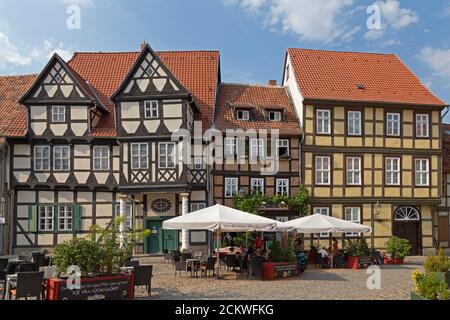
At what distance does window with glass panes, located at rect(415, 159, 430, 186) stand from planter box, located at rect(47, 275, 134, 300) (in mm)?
20639

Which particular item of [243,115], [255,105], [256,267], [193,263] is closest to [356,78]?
[255,105]

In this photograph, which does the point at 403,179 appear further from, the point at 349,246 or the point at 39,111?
the point at 39,111

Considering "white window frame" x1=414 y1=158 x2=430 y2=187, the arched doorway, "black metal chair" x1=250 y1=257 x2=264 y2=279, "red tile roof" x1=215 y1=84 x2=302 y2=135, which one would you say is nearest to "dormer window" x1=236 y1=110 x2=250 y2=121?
"red tile roof" x1=215 y1=84 x2=302 y2=135

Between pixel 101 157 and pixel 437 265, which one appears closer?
pixel 437 265

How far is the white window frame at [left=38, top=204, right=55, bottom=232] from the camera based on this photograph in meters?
27.5

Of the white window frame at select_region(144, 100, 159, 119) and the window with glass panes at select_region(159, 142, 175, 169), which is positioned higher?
the white window frame at select_region(144, 100, 159, 119)

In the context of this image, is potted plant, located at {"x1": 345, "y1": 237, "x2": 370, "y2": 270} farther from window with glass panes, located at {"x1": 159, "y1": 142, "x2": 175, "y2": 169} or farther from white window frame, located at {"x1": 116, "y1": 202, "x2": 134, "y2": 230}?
white window frame, located at {"x1": 116, "y1": 202, "x2": 134, "y2": 230}

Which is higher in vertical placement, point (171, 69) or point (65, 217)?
point (171, 69)

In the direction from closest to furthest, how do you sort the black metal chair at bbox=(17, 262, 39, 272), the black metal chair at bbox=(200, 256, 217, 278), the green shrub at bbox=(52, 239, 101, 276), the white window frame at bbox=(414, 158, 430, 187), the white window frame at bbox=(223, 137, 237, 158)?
the green shrub at bbox=(52, 239, 101, 276) < the black metal chair at bbox=(17, 262, 39, 272) < the black metal chair at bbox=(200, 256, 217, 278) < the white window frame at bbox=(223, 137, 237, 158) < the white window frame at bbox=(414, 158, 430, 187)

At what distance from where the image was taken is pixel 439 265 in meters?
13.9

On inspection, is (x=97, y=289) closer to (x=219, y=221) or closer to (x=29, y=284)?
(x=29, y=284)

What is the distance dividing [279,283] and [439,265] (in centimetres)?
467

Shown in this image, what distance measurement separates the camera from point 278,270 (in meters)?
17.7

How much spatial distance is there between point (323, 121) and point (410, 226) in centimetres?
754
